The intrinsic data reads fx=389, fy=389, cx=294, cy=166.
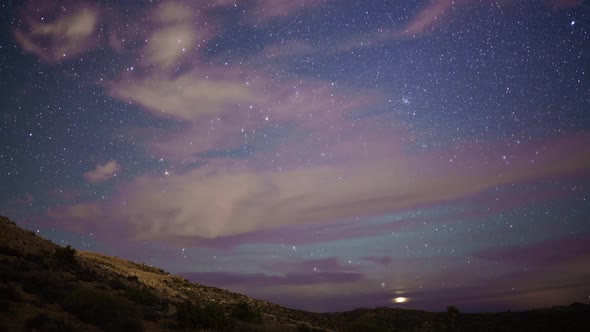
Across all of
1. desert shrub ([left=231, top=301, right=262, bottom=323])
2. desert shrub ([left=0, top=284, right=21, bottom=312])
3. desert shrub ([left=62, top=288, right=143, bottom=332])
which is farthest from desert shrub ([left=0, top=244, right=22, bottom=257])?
desert shrub ([left=231, top=301, right=262, bottom=323])

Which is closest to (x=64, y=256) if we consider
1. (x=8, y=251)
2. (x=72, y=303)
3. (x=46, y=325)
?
(x=8, y=251)

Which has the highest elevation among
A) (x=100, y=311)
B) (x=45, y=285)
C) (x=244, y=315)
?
(x=45, y=285)

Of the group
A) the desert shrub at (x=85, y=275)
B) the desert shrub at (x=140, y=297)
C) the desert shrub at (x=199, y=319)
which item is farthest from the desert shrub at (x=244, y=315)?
the desert shrub at (x=85, y=275)

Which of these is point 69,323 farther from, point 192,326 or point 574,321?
point 574,321

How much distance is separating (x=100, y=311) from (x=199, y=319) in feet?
16.7

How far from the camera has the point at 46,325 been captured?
12.8 m

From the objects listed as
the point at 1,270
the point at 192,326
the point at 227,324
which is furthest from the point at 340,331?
the point at 1,270

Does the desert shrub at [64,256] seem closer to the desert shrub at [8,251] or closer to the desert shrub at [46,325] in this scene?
the desert shrub at [8,251]

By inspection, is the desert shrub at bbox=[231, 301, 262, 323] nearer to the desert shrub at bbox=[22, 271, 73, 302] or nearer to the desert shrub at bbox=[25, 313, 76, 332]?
the desert shrub at bbox=[22, 271, 73, 302]

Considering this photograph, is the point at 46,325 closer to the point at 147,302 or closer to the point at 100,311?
the point at 100,311

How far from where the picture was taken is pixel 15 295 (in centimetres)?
1489

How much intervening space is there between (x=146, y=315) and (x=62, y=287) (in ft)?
13.1

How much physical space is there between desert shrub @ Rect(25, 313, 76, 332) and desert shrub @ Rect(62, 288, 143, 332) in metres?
1.68

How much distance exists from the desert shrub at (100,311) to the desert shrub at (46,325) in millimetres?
1681
